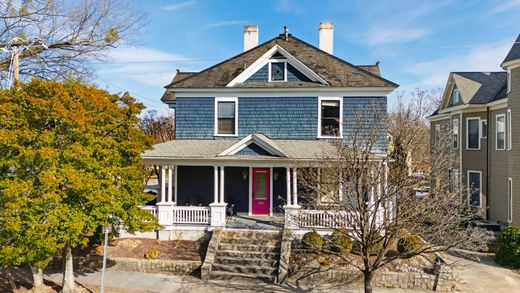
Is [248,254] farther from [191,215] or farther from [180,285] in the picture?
[191,215]

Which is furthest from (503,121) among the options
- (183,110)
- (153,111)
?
(153,111)

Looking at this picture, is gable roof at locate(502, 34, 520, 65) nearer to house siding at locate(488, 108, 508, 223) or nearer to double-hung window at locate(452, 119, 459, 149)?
house siding at locate(488, 108, 508, 223)

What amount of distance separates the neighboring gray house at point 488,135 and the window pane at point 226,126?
1004 cm

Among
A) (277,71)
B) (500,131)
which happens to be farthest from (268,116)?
(500,131)

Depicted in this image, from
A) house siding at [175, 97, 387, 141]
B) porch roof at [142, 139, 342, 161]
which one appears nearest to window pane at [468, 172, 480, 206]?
house siding at [175, 97, 387, 141]

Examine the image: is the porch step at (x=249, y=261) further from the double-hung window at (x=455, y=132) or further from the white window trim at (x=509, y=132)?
the double-hung window at (x=455, y=132)

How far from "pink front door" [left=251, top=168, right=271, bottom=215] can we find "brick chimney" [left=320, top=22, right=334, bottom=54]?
8.08m

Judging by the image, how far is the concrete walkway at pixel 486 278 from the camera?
33.7 feet

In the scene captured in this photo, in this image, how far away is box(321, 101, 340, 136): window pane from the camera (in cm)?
1548

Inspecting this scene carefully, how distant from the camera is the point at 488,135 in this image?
18375 millimetres

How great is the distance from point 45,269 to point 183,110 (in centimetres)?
854

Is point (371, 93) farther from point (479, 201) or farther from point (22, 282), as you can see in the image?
point (22, 282)

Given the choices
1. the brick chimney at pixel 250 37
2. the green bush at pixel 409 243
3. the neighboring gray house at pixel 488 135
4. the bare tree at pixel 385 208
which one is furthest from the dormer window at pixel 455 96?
the bare tree at pixel 385 208

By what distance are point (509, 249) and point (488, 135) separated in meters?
8.06
